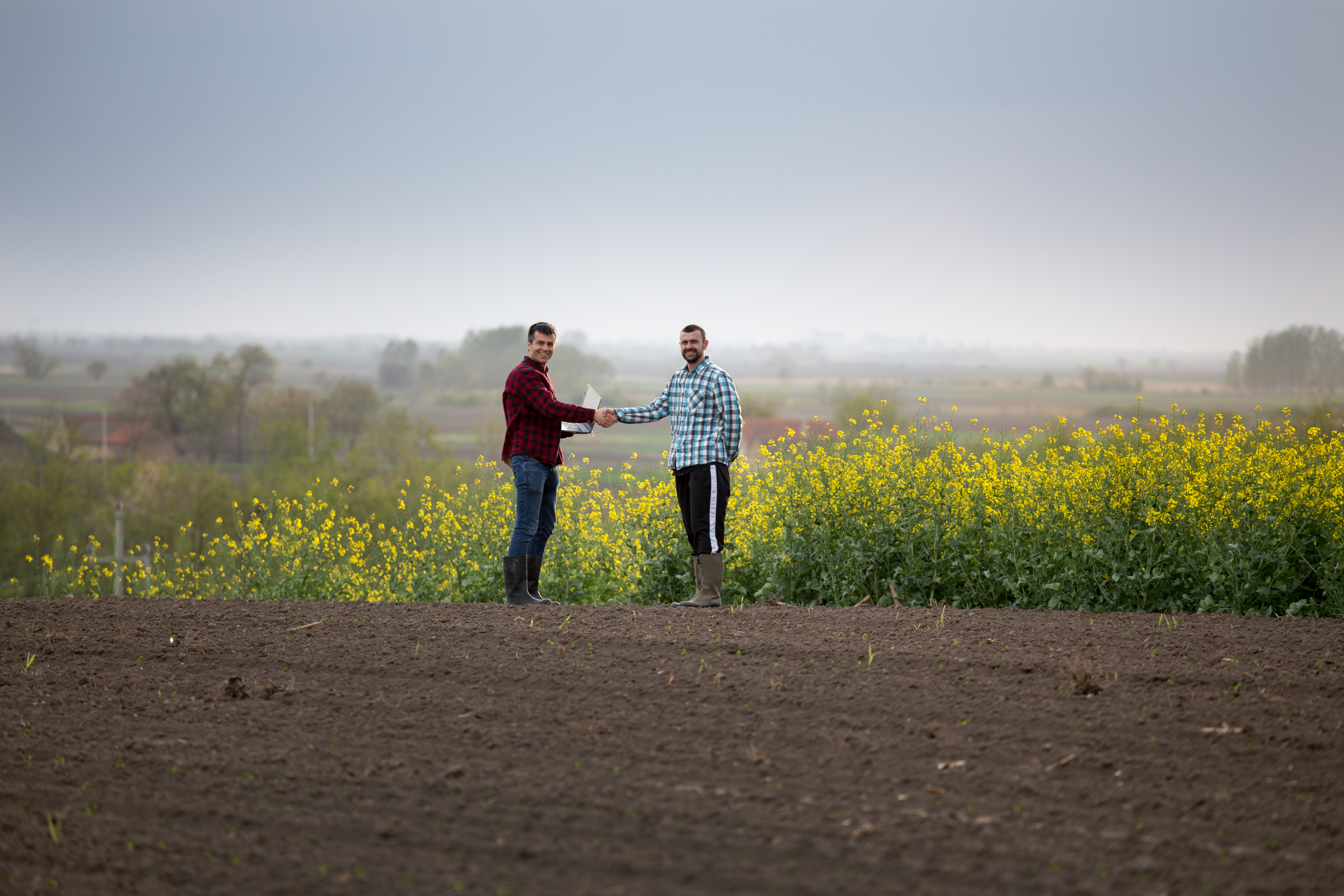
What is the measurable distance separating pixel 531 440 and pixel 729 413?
1.30m

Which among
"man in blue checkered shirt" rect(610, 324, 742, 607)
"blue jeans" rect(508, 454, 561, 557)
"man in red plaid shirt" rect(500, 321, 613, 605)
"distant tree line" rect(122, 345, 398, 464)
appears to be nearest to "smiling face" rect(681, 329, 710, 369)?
"man in blue checkered shirt" rect(610, 324, 742, 607)

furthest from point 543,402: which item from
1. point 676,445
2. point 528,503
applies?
point 676,445

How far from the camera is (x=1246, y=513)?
6.35m

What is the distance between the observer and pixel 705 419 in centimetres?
675

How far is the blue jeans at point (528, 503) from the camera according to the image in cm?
686

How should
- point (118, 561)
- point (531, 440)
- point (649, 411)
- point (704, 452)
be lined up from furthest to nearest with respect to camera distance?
point (118, 561)
point (649, 411)
point (531, 440)
point (704, 452)

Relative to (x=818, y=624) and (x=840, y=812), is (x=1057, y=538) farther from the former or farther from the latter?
(x=840, y=812)

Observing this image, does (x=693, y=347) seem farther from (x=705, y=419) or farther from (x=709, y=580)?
(x=709, y=580)

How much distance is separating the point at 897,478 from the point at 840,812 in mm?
4423

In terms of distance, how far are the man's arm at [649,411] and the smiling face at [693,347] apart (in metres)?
0.21

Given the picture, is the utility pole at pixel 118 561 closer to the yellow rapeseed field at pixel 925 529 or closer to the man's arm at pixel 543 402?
the yellow rapeseed field at pixel 925 529

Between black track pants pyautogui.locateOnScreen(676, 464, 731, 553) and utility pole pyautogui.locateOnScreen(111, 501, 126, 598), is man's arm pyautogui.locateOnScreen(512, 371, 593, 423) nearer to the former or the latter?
black track pants pyautogui.locateOnScreen(676, 464, 731, 553)

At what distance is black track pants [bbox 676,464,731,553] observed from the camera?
6.71 metres

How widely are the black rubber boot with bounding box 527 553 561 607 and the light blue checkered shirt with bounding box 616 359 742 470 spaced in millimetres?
1108
